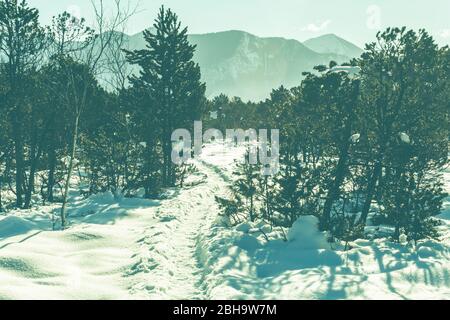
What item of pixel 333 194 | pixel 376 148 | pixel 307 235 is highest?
pixel 376 148

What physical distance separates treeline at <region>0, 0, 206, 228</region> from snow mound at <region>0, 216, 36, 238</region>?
3751mm

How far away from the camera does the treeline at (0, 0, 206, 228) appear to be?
1967 cm

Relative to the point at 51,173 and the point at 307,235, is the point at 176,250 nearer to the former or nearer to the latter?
the point at 307,235

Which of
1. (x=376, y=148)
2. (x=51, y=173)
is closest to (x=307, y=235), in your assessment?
(x=376, y=148)

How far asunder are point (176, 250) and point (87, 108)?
15.3 meters

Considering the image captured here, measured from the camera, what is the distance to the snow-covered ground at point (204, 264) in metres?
8.41

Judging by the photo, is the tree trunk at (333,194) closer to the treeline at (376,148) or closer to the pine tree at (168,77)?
the treeline at (376,148)

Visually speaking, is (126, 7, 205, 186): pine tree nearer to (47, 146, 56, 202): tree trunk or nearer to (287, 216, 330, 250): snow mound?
(47, 146, 56, 202): tree trunk

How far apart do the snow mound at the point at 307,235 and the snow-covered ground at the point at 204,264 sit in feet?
0.10

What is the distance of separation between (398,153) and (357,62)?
13.2 ft

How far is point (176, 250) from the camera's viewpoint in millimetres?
11781

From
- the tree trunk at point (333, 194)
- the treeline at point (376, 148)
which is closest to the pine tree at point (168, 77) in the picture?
the treeline at point (376, 148)

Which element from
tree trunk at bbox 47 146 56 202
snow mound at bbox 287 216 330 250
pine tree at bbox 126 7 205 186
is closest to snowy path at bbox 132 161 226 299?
snow mound at bbox 287 216 330 250

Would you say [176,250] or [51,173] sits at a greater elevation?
[51,173]
